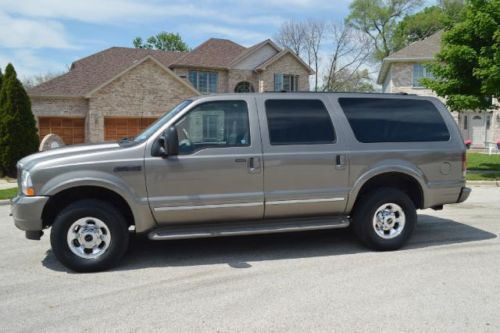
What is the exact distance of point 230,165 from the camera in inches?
219

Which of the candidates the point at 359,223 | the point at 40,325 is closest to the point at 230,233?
the point at 359,223

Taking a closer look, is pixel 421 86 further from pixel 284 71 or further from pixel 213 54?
pixel 213 54

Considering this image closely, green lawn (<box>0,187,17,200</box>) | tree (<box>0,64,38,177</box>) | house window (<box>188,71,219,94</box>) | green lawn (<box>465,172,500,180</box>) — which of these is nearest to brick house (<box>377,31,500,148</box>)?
house window (<box>188,71,219,94</box>)

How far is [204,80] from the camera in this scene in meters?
30.1

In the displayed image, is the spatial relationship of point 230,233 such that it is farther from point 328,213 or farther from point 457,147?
point 457,147

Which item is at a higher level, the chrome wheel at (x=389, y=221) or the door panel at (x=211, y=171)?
the door panel at (x=211, y=171)

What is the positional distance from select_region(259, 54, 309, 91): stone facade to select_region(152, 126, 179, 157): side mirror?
85.4 feet

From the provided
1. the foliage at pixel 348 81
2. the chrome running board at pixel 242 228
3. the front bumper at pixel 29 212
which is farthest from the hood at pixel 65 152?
the foliage at pixel 348 81

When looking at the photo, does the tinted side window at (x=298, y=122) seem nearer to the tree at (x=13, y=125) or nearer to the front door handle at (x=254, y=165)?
the front door handle at (x=254, y=165)

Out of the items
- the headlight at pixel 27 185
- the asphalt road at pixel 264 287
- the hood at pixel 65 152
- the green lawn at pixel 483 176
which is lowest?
the asphalt road at pixel 264 287

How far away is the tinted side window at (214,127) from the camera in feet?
18.2

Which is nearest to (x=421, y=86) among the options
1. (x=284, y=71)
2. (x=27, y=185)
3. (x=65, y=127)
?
(x=284, y=71)

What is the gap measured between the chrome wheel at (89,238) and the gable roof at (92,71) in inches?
794

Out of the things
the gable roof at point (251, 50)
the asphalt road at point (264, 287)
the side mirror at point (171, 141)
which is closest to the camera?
the asphalt road at point (264, 287)
